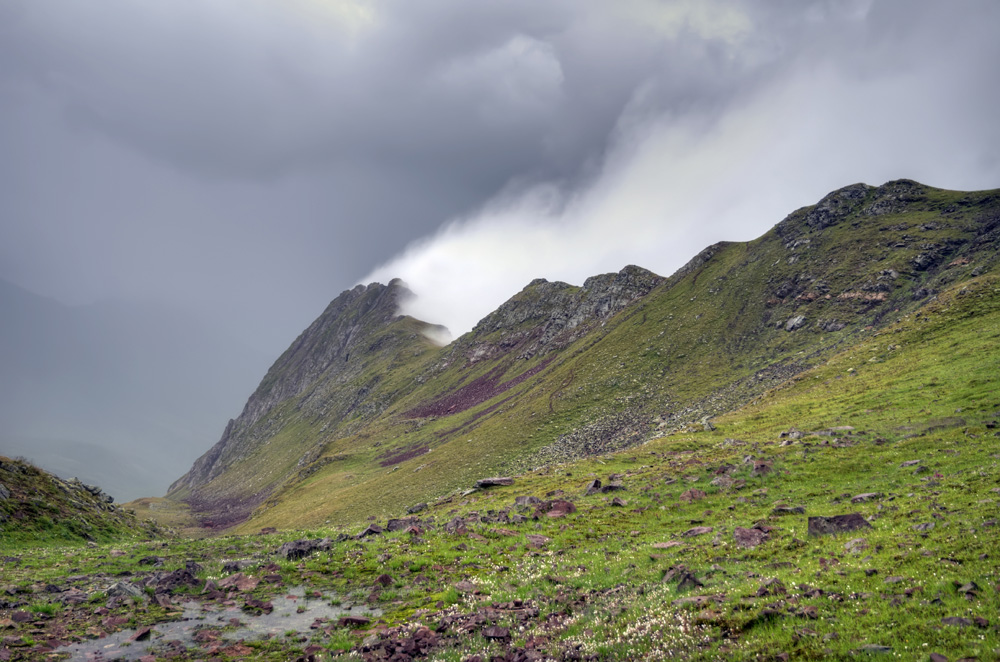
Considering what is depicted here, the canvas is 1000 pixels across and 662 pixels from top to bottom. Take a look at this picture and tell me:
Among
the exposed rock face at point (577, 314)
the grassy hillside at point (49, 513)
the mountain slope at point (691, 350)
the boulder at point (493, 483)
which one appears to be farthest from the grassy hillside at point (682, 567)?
the exposed rock face at point (577, 314)

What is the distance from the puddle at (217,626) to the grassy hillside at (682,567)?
0.18 metres

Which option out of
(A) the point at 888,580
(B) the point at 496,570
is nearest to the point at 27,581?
(B) the point at 496,570

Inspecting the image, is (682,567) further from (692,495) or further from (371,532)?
(371,532)

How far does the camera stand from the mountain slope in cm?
7738

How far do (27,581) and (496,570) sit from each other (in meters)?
21.7

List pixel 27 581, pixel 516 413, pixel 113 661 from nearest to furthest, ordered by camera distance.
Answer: pixel 113 661
pixel 27 581
pixel 516 413

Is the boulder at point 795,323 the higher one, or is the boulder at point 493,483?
the boulder at point 795,323

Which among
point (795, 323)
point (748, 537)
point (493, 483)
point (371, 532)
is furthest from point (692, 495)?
point (795, 323)

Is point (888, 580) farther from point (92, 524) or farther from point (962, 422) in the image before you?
point (92, 524)

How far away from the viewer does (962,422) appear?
33.2m

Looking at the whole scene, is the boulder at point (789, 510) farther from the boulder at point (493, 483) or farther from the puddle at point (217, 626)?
the boulder at point (493, 483)

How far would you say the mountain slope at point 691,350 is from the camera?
77.4m

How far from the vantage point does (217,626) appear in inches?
669

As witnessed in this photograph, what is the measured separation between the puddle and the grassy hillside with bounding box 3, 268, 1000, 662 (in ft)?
0.58
